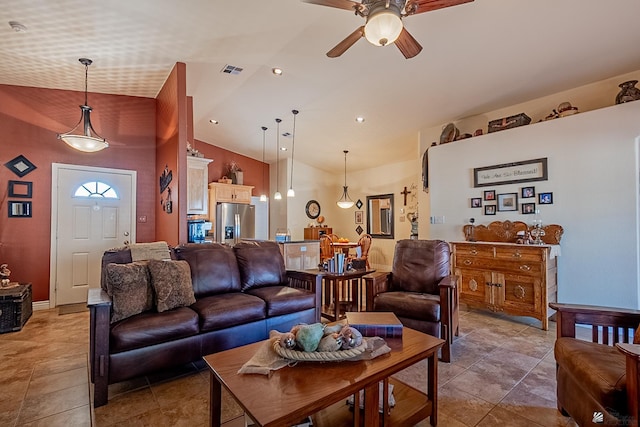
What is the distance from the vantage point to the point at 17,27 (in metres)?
2.89

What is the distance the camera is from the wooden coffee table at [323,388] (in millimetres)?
1163

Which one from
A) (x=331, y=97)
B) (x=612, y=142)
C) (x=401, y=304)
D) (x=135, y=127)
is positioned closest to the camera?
(x=401, y=304)

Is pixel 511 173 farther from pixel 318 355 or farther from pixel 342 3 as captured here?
pixel 318 355

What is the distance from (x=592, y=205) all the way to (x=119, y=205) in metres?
6.48

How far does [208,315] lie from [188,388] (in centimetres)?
50

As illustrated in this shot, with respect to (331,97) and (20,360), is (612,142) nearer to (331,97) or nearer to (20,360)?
(331,97)

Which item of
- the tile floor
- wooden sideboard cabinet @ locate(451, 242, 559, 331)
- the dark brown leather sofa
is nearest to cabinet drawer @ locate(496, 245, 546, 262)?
wooden sideboard cabinet @ locate(451, 242, 559, 331)

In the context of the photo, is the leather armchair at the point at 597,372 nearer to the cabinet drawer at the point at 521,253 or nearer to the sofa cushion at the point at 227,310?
the cabinet drawer at the point at 521,253

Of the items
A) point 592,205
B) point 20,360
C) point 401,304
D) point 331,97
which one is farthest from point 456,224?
point 20,360

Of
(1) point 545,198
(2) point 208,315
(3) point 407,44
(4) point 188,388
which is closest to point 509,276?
(1) point 545,198

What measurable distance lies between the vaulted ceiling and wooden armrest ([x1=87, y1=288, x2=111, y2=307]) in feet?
8.09

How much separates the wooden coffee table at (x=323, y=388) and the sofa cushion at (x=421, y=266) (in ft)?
4.32

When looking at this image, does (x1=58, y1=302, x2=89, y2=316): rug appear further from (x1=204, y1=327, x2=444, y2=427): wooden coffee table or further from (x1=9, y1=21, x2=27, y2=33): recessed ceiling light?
(x1=204, y1=327, x2=444, y2=427): wooden coffee table

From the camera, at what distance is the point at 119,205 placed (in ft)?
15.9
